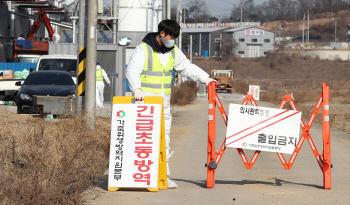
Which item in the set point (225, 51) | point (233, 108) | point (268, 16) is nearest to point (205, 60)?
point (225, 51)

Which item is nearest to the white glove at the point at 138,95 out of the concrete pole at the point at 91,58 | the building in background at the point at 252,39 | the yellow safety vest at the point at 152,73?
the yellow safety vest at the point at 152,73

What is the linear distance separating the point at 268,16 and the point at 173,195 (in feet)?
524

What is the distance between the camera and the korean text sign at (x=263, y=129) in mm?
6082

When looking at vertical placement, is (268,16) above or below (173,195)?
above

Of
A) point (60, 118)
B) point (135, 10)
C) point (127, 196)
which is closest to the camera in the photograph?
point (127, 196)

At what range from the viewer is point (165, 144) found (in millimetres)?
6008

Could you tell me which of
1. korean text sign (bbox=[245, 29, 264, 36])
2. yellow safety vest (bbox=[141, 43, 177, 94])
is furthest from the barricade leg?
korean text sign (bbox=[245, 29, 264, 36])

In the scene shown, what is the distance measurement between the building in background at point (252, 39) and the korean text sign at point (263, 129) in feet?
324

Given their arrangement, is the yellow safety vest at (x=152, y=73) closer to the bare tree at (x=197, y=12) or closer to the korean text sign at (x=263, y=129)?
→ the korean text sign at (x=263, y=129)

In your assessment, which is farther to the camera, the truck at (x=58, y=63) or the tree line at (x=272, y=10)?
the tree line at (x=272, y=10)

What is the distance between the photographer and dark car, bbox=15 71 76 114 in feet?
49.0

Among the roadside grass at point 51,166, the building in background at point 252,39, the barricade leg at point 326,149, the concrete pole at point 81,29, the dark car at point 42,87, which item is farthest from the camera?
the building in background at point 252,39

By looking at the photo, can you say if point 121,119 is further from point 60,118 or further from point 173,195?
point 60,118

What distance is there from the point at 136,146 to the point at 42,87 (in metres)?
10.4
